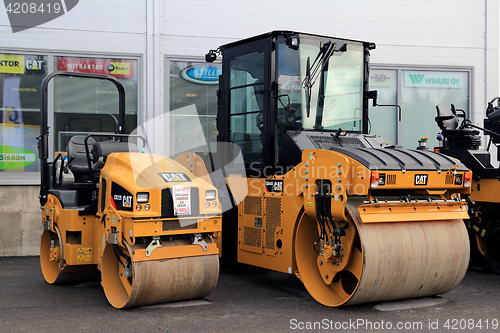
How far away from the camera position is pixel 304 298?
5.50 meters

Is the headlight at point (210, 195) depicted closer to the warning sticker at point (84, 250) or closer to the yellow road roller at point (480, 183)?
the warning sticker at point (84, 250)

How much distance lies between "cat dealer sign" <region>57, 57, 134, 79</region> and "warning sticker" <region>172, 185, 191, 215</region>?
4.96 meters

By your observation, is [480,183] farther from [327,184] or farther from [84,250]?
[84,250]

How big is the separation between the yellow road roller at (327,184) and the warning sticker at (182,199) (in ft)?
3.67

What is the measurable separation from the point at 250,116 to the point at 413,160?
83.3 inches

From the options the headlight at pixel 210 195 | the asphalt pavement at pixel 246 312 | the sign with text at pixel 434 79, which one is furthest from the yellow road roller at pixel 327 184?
the sign with text at pixel 434 79

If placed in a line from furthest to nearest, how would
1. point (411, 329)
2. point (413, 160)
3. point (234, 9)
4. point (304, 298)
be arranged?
point (234, 9), point (304, 298), point (413, 160), point (411, 329)

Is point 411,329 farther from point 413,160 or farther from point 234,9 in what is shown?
point 234,9

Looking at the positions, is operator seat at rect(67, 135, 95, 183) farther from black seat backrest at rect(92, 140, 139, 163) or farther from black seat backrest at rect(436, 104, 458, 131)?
black seat backrest at rect(436, 104, 458, 131)

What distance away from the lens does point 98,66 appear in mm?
9242

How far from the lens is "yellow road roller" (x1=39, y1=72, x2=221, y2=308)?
477 cm

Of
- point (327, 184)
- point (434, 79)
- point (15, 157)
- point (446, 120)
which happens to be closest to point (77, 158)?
point (15, 157)

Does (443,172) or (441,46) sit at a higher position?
(441,46)

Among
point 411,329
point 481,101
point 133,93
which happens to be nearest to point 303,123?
point 411,329
